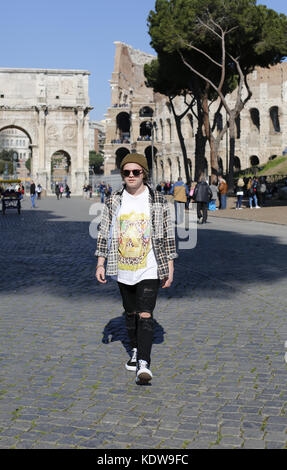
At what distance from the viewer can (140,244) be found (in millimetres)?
4152

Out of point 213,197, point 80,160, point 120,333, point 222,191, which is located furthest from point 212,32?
point 80,160

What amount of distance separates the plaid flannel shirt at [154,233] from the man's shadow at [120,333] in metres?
0.92

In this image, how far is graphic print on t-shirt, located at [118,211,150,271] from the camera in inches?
163

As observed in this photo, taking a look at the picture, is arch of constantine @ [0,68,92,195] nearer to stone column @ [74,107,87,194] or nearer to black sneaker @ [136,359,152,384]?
stone column @ [74,107,87,194]

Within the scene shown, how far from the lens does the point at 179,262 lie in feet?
33.8

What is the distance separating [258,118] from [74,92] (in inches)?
677

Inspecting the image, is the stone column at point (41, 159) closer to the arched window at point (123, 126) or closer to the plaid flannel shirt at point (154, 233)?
the arched window at point (123, 126)

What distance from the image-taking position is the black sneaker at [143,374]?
401 cm

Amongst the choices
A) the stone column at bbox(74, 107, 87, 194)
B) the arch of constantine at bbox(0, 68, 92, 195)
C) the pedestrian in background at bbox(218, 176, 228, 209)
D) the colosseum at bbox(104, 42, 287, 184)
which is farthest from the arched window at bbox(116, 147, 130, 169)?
the pedestrian in background at bbox(218, 176, 228, 209)

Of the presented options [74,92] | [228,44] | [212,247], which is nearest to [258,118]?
[74,92]

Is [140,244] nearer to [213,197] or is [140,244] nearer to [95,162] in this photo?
[213,197]

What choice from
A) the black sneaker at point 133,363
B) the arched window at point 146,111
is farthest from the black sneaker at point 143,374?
the arched window at point 146,111

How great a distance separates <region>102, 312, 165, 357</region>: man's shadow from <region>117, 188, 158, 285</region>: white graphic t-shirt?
2.95ft
